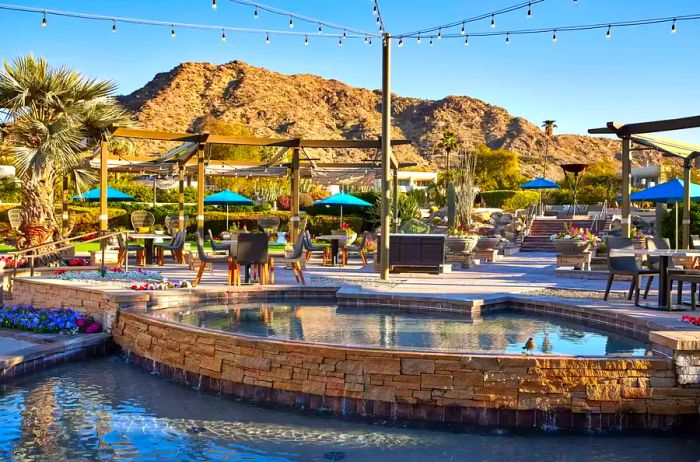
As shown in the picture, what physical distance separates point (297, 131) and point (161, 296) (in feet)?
298

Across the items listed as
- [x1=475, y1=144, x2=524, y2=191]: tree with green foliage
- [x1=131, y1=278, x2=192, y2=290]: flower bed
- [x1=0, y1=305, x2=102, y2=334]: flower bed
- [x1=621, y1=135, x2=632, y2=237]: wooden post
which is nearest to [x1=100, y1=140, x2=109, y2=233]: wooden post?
[x1=131, y1=278, x2=192, y2=290]: flower bed

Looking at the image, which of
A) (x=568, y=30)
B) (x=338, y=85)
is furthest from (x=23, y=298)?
(x=338, y=85)

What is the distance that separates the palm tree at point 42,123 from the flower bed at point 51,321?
371 centimetres

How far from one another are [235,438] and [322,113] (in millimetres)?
108775

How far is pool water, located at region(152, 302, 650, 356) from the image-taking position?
632cm

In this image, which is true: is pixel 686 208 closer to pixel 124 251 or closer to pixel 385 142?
pixel 385 142

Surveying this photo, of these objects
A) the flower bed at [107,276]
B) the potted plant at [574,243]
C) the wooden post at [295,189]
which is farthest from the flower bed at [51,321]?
the potted plant at [574,243]

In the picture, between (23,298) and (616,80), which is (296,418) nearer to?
(23,298)

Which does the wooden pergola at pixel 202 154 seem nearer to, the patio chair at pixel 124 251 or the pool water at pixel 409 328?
the patio chair at pixel 124 251

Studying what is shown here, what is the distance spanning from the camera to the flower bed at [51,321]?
7.71 m

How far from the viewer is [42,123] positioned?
A: 452 inches

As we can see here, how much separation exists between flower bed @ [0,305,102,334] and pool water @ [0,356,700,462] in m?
1.91

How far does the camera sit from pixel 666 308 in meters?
7.61

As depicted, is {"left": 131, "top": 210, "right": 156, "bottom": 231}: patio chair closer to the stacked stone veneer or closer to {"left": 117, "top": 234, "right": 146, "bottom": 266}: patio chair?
{"left": 117, "top": 234, "right": 146, "bottom": 266}: patio chair
